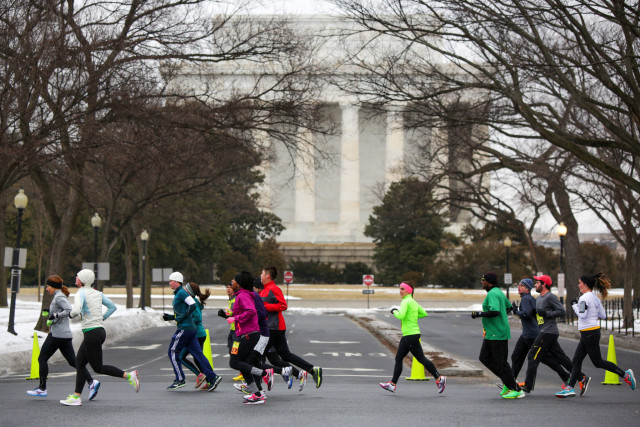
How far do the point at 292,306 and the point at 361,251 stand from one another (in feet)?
120

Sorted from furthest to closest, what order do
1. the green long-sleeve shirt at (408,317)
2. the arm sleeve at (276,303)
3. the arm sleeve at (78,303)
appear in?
the green long-sleeve shirt at (408,317) < the arm sleeve at (276,303) < the arm sleeve at (78,303)

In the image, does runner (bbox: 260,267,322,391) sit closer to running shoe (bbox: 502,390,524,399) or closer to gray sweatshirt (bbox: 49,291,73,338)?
running shoe (bbox: 502,390,524,399)

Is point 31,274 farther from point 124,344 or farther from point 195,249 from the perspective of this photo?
point 124,344

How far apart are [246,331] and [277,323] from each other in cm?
154

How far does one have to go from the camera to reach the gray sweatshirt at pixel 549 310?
13.2 m

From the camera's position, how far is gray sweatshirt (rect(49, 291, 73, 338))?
12.9 m

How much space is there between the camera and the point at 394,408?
1150 centimetres

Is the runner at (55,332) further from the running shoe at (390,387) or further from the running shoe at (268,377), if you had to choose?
the running shoe at (390,387)

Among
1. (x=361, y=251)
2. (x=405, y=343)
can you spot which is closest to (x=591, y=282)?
(x=405, y=343)

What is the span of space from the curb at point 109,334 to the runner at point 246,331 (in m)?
→ 7.54

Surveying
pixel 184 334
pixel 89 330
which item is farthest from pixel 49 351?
pixel 184 334

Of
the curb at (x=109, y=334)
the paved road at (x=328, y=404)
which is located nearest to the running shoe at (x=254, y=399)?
the paved road at (x=328, y=404)

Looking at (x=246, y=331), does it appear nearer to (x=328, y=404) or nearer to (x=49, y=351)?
(x=328, y=404)

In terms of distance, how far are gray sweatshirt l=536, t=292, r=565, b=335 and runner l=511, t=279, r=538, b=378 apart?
18cm
